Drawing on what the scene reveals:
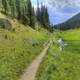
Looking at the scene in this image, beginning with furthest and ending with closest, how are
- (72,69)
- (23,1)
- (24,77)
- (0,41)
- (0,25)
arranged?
(23,1), (0,25), (0,41), (72,69), (24,77)

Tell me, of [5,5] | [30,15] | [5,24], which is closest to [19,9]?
[30,15]

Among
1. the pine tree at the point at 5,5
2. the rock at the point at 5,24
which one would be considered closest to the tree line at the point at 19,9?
the pine tree at the point at 5,5

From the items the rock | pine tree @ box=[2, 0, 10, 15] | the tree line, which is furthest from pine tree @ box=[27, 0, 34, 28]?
the rock

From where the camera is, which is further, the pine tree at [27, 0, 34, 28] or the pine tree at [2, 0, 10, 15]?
the pine tree at [27, 0, 34, 28]

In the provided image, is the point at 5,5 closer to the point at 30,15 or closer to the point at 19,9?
the point at 19,9

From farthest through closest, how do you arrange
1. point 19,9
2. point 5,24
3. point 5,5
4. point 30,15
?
point 30,15
point 19,9
point 5,5
point 5,24

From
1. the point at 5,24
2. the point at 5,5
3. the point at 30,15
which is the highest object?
the point at 5,5

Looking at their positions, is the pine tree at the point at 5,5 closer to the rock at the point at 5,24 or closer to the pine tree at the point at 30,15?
the pine tree at the point at 30,15

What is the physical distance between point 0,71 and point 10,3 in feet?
328

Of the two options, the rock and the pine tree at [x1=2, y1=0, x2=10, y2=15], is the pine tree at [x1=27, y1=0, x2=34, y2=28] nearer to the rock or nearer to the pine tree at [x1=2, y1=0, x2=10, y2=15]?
the pine tree at [x1=2, y1=0, x2=10, y2=15]

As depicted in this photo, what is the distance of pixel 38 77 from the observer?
Answer: 28594 mm

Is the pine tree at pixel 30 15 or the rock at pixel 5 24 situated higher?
the pine tree at pixel 30 15

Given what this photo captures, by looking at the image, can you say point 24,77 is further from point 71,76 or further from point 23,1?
point 23,1

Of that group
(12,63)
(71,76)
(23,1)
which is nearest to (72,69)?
(71,76)
